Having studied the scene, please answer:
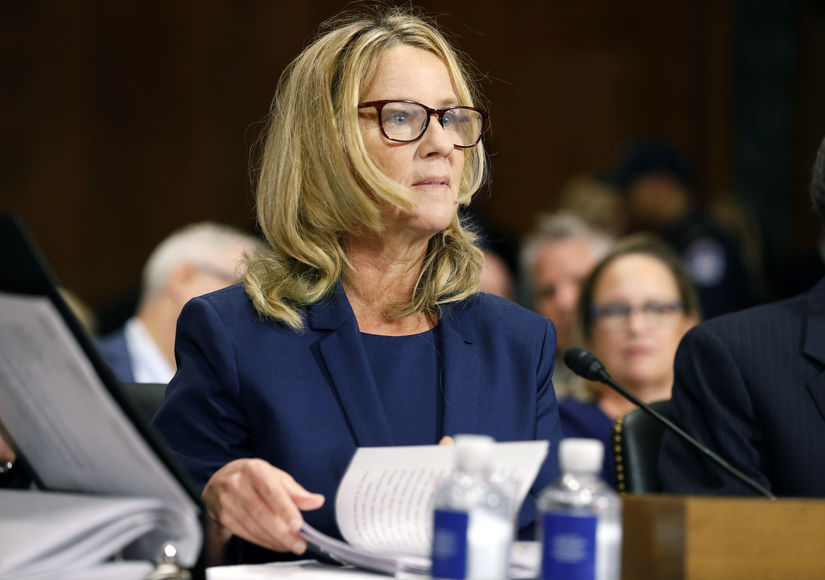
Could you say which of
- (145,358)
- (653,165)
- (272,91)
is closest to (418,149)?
(145,358)

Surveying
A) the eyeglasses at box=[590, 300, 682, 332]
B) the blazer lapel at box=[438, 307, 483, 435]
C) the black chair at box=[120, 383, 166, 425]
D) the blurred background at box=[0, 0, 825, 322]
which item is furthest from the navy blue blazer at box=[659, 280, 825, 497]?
the blurred background at box=[0, 0, 825, 322]

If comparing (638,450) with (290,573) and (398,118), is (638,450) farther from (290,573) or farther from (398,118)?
(290,573)

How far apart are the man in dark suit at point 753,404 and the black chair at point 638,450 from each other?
0.28 ft

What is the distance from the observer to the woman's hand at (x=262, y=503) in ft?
5.13

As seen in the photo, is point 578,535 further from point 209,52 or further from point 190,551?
point 209,52

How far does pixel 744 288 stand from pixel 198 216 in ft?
11.9

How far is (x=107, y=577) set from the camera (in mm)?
1320

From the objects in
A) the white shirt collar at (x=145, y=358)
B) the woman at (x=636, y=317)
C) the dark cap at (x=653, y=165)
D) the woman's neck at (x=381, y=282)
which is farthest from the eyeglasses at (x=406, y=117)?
the dark cap at (x=653, y=165)

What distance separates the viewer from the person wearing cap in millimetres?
5688

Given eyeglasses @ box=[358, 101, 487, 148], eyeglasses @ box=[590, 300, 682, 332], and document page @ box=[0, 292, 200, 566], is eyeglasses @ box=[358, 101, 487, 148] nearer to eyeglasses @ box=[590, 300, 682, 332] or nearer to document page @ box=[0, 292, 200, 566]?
document page @ box=[0, 292, 200, 566]

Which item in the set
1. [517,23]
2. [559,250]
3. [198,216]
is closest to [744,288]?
[559,250]

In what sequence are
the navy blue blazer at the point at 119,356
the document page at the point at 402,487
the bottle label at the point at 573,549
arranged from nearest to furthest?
the bottle label at the point at 573,549
the document page at the point at 402,487
the navy blue blazer at the point at 119,356

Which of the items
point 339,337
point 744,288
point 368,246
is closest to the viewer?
point 339,337

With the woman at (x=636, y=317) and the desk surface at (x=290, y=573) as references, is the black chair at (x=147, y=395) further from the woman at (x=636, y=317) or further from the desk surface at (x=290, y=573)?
the woman at (x=636, y=317)
